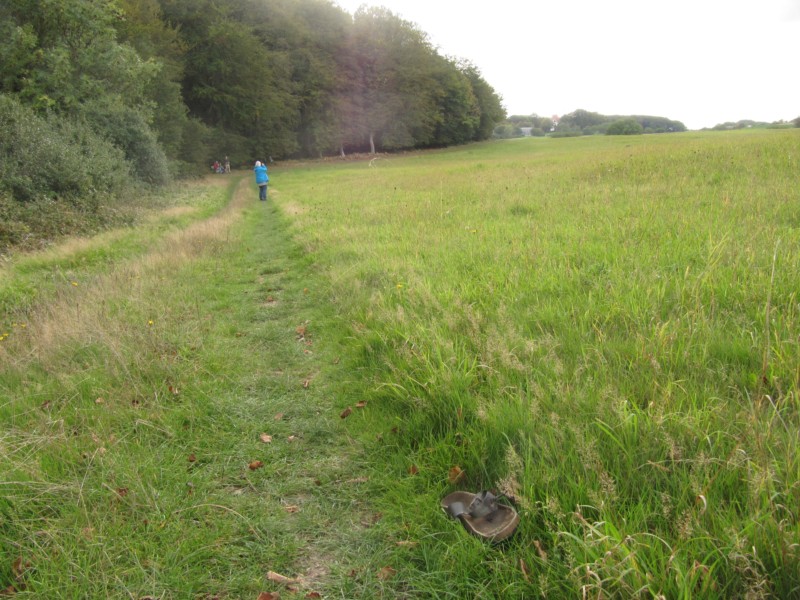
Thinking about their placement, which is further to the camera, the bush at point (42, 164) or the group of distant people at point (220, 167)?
the group of distant people at point (220, 167)

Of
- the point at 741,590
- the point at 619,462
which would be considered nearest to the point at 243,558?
the point at 619,462

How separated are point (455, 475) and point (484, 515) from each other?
0.44m

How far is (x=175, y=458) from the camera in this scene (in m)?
3.38

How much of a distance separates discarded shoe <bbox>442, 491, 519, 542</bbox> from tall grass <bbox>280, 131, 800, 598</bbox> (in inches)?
2.3

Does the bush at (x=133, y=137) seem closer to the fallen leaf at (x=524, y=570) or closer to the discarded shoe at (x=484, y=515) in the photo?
the discarded shoe at (x=484, y=515)

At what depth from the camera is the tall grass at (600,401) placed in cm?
194

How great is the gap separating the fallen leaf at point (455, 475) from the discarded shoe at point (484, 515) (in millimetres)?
212

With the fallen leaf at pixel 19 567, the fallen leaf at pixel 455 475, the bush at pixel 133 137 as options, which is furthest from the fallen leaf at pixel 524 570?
the bush at pixel 133 137

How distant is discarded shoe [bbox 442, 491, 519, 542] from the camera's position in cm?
230

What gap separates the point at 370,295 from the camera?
20.4 ft

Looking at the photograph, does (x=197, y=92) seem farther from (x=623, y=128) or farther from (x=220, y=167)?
(x=623, y=128)

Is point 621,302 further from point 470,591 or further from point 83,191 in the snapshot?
point 83,191

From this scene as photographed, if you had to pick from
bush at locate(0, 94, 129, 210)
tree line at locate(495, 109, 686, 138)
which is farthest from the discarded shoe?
tree line at locate(495, 109, 686, 138)

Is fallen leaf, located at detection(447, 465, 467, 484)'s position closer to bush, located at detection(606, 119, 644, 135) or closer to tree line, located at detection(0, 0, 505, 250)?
tree line, located at detection(0, 0, 505, 250)
